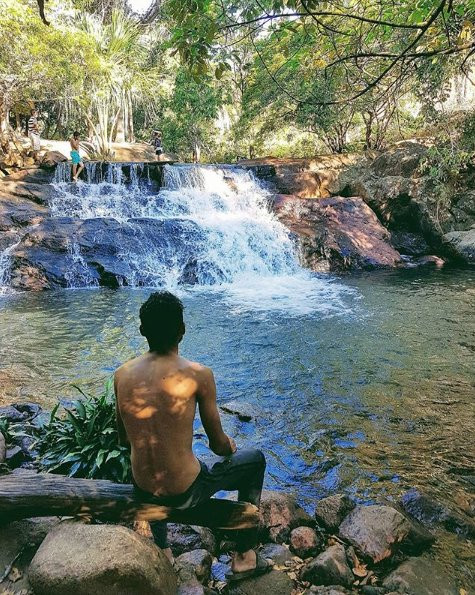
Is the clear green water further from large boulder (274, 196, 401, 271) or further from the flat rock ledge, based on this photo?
large boulder (274, 196, 401, 271)

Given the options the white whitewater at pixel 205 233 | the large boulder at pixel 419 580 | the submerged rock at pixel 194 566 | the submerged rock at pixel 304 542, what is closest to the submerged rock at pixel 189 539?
the submerged rock at pixel 194 566

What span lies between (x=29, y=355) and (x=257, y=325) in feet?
12.5

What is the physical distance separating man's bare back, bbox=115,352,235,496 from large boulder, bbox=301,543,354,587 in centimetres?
93

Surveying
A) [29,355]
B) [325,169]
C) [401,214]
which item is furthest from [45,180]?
[401,214]

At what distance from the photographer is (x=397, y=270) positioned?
46.2ft

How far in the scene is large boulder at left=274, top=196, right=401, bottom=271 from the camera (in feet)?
46.9

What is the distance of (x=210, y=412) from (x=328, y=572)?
119 centimetres

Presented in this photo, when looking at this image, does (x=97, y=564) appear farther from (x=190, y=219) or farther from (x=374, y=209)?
(x=374, y=209)

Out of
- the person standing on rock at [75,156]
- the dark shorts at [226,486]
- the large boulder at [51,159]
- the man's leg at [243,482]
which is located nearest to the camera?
the dark shorts at [226,486]

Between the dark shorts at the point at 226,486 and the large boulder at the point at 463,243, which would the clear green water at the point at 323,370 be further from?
the large boulder at the point at 463,243

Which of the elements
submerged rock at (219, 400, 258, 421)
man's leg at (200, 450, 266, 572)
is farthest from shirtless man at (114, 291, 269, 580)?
submerged rock at (219, 400, 258, 421)

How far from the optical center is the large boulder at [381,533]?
9.16 ft

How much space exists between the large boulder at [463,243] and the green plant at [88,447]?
13884mm

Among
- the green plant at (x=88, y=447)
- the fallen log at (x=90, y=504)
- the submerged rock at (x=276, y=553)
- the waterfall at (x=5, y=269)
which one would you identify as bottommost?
the submerged rock at (x=276, y=553)
